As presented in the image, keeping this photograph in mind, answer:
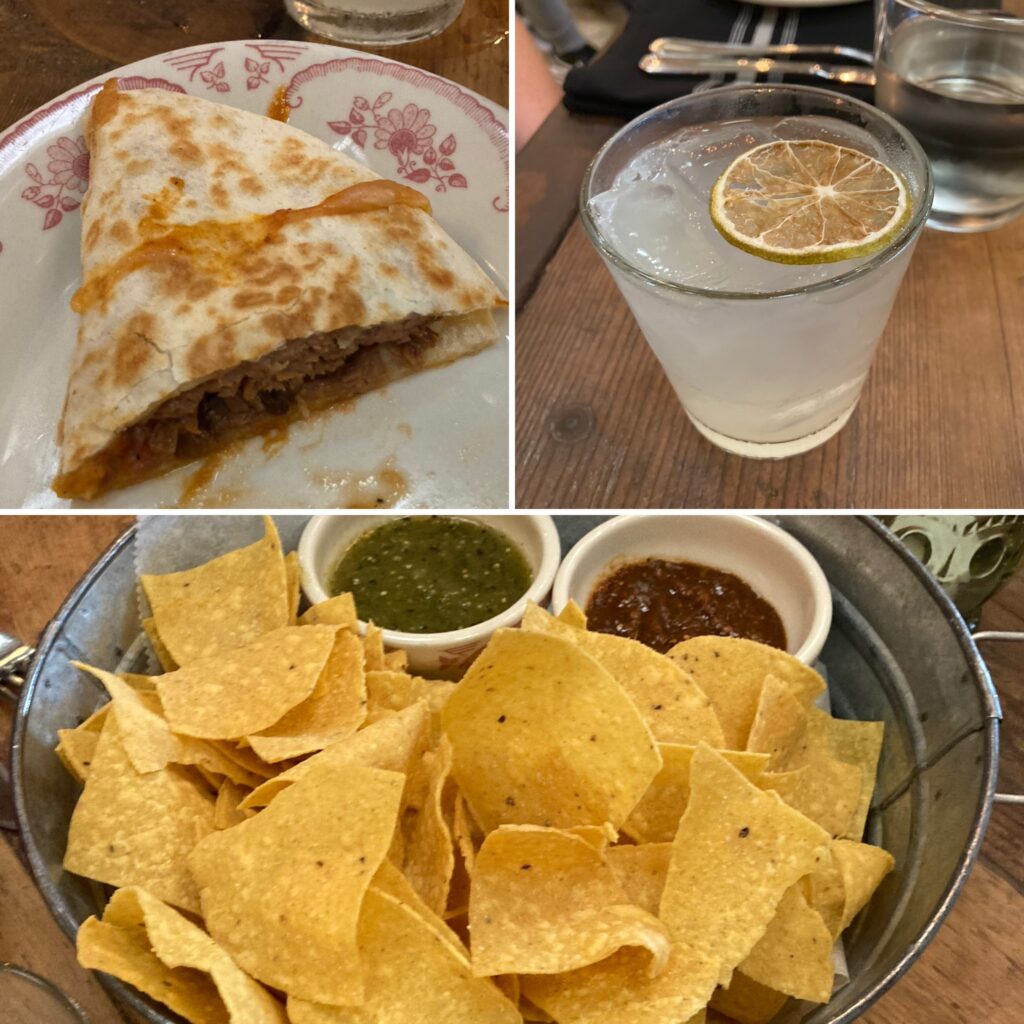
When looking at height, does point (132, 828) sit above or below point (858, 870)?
above

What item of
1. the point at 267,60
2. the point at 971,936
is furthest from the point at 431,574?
the point at 267,60

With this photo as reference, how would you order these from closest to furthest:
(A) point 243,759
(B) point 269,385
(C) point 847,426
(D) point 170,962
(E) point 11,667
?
1. (D) point 170,962
2. (A) point 243,759
3. (C) point 847,426
4. (E) point 11,667
5. (B) point 269,385

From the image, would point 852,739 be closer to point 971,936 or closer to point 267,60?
point 971,936

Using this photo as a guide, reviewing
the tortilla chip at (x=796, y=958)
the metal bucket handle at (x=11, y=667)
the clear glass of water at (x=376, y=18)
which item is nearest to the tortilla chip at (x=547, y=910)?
the tortilla chip at (x=796, y=958)

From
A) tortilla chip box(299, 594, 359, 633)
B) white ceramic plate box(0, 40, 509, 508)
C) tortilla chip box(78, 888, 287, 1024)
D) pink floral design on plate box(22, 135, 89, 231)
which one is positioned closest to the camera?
tortilla chip box(78, 888, 287, 1024)

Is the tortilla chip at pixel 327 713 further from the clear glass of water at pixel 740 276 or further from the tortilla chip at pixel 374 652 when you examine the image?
the clear glass of water at pixel 740 276

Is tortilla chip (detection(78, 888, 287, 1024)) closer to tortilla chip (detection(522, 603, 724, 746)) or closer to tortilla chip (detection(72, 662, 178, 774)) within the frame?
tortilla chip (detection(72, 662, 178, 774))

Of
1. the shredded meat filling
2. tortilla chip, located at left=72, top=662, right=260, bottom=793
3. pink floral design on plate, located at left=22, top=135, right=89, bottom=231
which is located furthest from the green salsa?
pink floral design on plate, located at left=22, top=135, right=89, bottom=231
